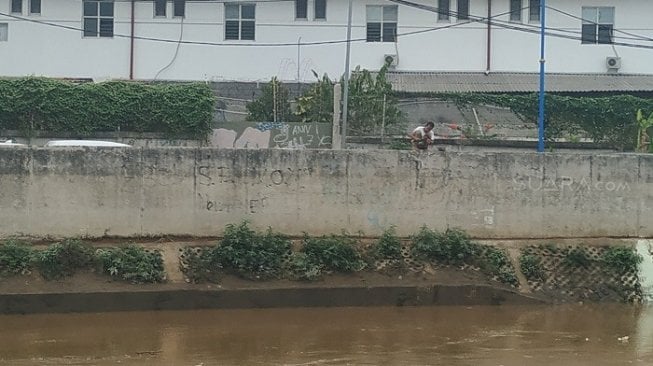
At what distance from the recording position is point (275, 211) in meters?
15.5

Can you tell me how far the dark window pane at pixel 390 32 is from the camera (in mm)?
31312

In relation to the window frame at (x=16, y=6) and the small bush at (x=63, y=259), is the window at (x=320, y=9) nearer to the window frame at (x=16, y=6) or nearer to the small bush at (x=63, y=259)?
the window frame at (x=16, y=6)

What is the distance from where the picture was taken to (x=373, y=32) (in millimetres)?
31453

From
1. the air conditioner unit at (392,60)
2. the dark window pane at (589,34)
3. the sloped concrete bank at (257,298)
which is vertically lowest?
the sloped concrete bank at (257,298)

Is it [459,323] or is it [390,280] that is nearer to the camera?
[459,323]

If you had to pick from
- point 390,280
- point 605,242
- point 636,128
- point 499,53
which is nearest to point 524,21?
point 499,53

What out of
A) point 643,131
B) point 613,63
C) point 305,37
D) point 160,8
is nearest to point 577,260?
point 643,131

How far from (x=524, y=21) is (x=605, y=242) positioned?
56.6 ft

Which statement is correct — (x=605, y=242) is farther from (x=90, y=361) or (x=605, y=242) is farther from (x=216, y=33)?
(x=216, y=33)

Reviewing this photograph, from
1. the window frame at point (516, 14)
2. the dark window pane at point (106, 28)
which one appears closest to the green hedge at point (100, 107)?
the dark window pane at point (106, 28)

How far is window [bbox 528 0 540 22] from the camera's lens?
31.1m

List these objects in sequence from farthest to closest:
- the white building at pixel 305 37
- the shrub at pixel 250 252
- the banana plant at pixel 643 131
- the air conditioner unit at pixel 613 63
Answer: the white building at pixel 305 37 < the air conditioner unit at pixel 613 63 < the banana plant at pixel 643 131 < the shrub at pixel 250 252

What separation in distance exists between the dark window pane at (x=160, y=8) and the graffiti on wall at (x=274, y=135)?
8.58 meters

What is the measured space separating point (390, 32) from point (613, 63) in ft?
27.7
